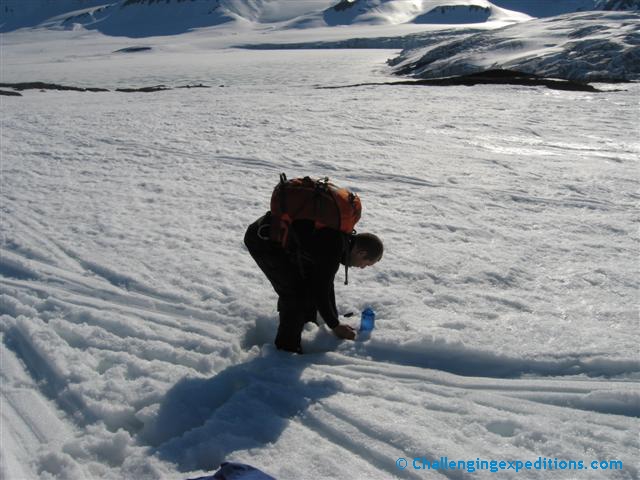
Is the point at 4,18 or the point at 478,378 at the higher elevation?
the point at 4,18

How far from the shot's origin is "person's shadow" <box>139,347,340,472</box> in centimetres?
247

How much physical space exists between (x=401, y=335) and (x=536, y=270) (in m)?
1.71

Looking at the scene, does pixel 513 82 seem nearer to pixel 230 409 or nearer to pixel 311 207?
pixel 311 207

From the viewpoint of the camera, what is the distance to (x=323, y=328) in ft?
11.5

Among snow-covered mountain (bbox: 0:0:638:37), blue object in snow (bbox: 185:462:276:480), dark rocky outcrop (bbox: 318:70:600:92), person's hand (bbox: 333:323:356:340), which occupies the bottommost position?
blue object in snow (bbox: 185:462:276:480)

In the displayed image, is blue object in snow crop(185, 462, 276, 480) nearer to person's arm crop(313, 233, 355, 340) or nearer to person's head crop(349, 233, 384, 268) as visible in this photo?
person's arm crop(313, 233, 355, 340)

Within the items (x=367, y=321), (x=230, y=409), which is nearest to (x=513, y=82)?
(x=367, y=321)

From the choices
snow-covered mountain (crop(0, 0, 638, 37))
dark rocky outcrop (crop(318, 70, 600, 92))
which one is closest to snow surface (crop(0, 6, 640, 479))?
dark rocky outcrop (crop(318, 70, 600, 92))

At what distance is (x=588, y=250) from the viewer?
479 centimetres

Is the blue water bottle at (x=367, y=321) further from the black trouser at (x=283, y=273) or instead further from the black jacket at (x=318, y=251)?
the black jacket at (x=318, y=251)

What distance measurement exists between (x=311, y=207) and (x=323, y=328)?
Result: 1.11 m

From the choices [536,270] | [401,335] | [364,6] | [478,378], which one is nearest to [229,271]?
[401,335]

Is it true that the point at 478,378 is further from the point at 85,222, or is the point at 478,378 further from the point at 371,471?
the point at 85,222

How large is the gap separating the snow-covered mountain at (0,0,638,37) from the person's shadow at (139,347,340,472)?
371 feet
